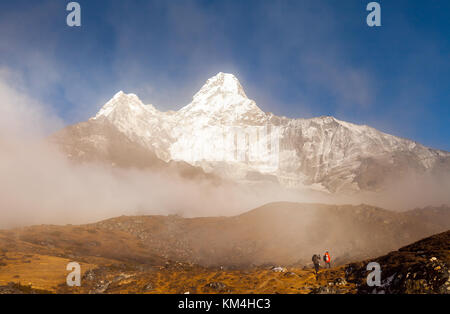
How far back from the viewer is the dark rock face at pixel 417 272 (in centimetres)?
2059

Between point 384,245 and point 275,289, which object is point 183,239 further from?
point 275,289

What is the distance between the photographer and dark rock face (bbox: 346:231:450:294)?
20.6 m

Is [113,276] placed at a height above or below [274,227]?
below

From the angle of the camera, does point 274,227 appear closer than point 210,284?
No

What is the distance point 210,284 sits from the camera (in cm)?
3438

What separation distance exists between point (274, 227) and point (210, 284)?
312 feet

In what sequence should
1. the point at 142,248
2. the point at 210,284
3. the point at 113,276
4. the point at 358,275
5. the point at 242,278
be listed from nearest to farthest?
the point at 358,275 → the point at 210,284 → the point at 242,278 → the point at 113,276 → the point at 142,248

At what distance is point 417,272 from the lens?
861 inches

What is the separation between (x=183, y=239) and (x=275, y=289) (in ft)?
346
